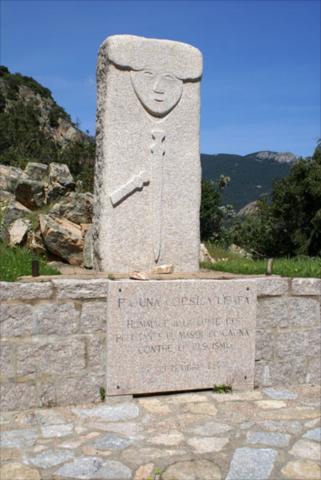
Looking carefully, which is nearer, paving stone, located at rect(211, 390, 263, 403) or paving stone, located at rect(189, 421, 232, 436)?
paving stone, located at rect(189, 421, 232, 436)

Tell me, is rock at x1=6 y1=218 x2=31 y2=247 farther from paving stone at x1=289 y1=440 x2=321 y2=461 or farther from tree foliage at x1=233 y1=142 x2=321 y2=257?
tree foliage at x1=233 y1=142 x2=321 y2=257

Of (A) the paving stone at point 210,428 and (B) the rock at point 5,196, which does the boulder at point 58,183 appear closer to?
(B) the rock at point 5,196

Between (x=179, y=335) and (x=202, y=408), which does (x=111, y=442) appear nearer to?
(x=202, y=408)

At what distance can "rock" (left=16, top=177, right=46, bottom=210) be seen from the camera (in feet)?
28.5

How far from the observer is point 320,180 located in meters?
19.5

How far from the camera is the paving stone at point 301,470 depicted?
281cm

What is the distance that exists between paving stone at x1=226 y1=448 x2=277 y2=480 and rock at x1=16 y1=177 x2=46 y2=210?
6473 mm

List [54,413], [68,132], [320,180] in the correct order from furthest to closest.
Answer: [68,132] → [320,180] → [54,413]

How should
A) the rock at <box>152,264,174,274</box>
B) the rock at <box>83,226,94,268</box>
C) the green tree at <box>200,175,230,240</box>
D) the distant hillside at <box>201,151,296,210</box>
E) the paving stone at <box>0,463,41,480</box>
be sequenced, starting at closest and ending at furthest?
1. the paving stone at <box>0,463,41,480</box>
2. the rock at <box>152,264,174,274</box>
3. the rock at <box>83,226,94,268</box>
4. the green tree at <box>200,175,230,240</box>
5. the distant hillside at <box>201,151,296,210</box>

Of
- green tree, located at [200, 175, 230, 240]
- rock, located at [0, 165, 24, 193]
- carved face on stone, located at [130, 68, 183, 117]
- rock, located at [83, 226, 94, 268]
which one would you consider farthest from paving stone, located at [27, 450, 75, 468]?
green tree, located at [200, 175, 230, 240]

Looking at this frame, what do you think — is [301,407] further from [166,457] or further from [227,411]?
[166,457]

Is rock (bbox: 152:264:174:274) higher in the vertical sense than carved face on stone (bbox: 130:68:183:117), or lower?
lower

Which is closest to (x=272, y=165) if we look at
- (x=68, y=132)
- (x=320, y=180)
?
(x=68, y=132)

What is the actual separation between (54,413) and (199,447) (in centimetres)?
113
